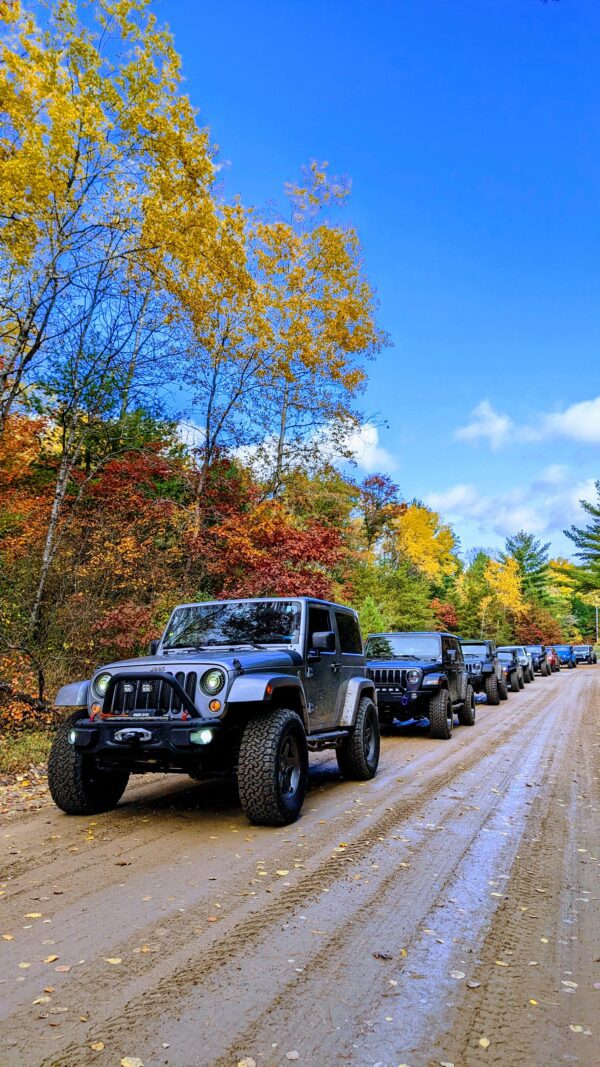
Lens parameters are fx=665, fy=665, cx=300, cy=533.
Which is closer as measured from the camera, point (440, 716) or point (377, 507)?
point (440, 716)

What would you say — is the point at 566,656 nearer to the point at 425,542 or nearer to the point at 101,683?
the point at 425,542

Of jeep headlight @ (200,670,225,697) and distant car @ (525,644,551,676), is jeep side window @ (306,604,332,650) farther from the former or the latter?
distant car @ (525,644,551,676)

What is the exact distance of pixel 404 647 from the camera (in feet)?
41.3

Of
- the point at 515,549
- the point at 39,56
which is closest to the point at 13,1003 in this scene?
the point at 39,56

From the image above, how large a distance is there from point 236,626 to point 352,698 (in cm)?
164

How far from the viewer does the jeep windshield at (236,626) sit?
6703mm

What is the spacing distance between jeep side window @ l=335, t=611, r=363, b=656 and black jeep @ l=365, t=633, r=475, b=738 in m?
3.05

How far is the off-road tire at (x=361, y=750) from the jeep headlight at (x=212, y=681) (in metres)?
2.55

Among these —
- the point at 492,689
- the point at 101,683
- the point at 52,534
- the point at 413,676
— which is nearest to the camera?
the point at 101,683

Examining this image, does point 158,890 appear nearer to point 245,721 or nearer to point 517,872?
point 245,721

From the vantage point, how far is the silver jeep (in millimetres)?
5254

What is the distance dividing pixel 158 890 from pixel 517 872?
240 cm

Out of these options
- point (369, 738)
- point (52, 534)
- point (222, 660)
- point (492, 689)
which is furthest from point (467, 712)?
Answer: point (222, 660)

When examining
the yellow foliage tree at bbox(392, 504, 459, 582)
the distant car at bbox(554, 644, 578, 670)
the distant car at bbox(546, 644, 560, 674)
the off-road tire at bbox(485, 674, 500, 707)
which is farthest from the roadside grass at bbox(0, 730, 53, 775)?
the distant car at bbox(554, 644, 578, 670)
